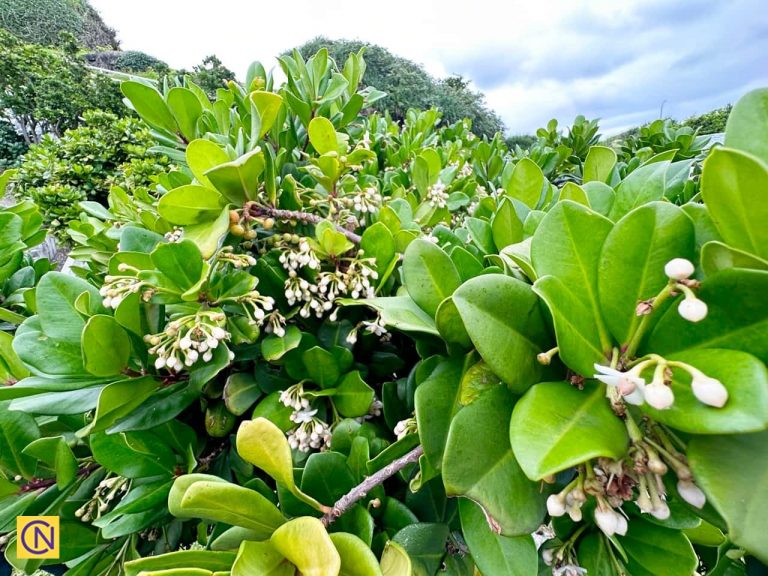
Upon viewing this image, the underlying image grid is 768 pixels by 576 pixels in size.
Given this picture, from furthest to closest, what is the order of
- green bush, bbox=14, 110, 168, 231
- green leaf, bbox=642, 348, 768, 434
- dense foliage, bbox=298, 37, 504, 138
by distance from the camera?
1. dense foliage, bbox=298, 37, 504, 138
2. green bush, bbox=14, 110, 168, 231
3. green leaf, bbox=642, 348, 768, 434

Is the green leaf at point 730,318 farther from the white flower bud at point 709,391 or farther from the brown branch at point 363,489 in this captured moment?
the brown branch at point 363,489

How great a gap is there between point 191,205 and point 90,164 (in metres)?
8.19

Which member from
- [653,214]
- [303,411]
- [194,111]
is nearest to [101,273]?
[194,111]

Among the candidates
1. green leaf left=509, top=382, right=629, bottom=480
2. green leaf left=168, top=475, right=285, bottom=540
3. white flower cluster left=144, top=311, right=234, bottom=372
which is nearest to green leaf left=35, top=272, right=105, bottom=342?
white flower cluster left=144, top=311, right=234, bottom=372

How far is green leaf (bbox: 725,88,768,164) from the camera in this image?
40 cm

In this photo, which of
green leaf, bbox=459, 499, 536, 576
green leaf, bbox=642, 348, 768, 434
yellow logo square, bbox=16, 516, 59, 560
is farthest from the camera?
yellow logo square, bbox=16, 516, 59, 560

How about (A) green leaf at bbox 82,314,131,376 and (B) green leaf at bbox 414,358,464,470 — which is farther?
(A) green leaf at bbox 82,314,131,376

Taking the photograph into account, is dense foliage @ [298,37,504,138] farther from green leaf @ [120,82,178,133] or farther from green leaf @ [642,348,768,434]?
green leaf @ [642,348,768,434]

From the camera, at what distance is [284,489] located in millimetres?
597

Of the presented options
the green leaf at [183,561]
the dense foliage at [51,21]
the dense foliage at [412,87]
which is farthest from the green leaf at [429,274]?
the dense foliage at [51,21]

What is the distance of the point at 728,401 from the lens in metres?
0.33

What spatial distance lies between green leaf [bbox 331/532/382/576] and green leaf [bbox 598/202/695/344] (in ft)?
1.30

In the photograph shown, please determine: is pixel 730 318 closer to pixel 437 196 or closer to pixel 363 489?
pixel 363 489

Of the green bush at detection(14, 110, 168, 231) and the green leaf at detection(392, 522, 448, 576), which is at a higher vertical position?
the green bush at detection(14, 110, 168, 231)
